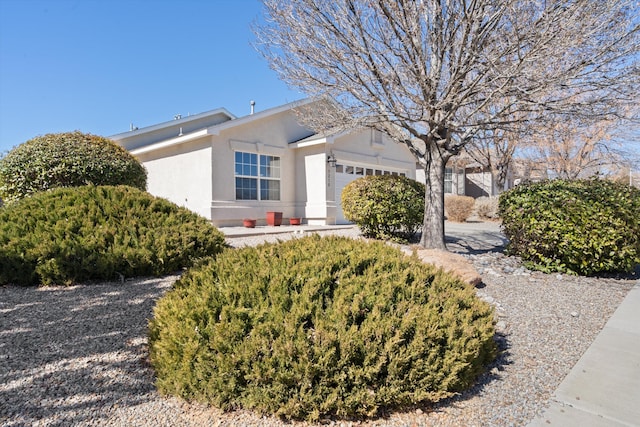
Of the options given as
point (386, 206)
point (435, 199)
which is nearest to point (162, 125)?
point (386, 206)

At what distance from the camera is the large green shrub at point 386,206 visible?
29.0 feet

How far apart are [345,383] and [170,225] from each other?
453 centimetres

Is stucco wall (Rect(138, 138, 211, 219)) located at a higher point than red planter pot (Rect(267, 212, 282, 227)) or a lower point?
higher

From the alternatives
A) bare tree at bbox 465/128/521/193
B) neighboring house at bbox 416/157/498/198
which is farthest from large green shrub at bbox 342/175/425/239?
neighboring house at bbox 416/157/498/198

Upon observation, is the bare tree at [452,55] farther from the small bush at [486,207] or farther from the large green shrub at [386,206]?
the small bush at [486,207]

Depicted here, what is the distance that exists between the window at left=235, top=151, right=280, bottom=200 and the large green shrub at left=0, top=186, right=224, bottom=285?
669 centimetres

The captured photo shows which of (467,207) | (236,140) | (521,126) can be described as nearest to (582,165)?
(467,207)

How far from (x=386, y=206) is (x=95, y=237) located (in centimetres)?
618

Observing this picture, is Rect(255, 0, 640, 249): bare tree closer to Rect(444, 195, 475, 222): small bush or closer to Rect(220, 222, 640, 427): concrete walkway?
Rect(220, 222, 640, 427): concrete walkway

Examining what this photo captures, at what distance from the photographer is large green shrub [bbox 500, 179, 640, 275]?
576 cm

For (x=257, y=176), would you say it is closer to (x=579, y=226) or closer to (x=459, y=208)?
(x=579, y=226)

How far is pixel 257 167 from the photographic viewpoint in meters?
13.4

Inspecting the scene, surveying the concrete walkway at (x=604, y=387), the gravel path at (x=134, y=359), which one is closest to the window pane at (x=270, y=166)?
the gravel path at (x=134, y=359)

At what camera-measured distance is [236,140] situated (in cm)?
Answer: 1265
